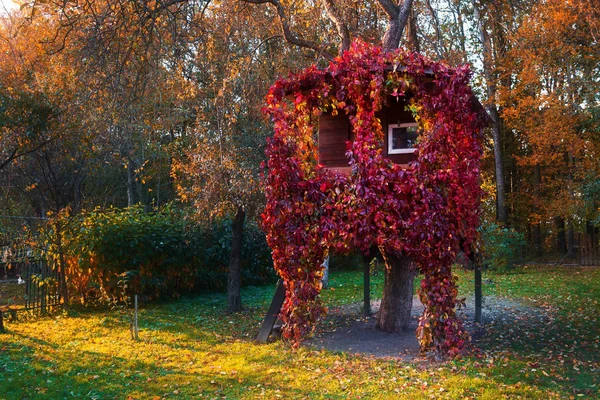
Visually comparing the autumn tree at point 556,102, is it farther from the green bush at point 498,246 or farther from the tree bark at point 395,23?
the tree bark at point 395,23

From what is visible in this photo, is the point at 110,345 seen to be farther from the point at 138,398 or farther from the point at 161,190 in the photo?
the point at 161,190

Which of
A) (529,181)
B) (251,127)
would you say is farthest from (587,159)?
(251,127)

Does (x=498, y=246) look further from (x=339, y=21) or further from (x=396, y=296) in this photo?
(x=339, y=21)

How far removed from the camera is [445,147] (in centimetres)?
755

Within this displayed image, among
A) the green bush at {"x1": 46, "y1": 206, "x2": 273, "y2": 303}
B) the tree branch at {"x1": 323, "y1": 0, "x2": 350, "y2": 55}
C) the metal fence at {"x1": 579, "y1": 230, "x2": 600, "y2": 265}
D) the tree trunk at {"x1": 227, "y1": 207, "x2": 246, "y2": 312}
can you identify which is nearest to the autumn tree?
the metal fence at {"x1": 579, "y1": 230, "x2": 600, "y2": 265}

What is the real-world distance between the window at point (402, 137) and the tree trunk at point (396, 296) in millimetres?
1841

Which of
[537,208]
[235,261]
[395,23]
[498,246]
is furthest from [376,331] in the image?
[537,208]

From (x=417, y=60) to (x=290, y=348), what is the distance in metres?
4.51

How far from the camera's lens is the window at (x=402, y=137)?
8602 millimetres

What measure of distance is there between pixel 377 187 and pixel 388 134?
5.01 ft

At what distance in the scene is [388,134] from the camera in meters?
8.80

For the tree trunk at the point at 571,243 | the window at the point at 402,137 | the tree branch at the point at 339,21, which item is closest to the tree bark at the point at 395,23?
the tree branch at the point at 339,21

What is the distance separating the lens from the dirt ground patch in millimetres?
8258

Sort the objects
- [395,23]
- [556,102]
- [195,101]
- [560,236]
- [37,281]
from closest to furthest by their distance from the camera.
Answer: [395,23]
[195,101]
[37,281]
[556,102]
[560,236]
